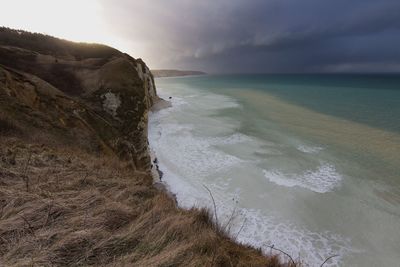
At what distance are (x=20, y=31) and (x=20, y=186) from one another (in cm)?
4443

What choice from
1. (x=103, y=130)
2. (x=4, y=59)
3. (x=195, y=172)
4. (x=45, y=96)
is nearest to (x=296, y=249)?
(x=195, y=172)

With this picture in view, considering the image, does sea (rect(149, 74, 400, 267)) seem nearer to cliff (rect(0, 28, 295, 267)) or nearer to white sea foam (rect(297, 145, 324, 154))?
white sea foam (rect(297, 145, 324, 154))

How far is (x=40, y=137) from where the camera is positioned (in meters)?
8.91

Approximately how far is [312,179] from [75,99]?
1779 cm

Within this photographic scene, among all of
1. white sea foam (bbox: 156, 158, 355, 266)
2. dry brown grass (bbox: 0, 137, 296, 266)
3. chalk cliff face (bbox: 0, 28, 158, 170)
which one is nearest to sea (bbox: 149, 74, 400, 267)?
white sea foam (bbox: 156, 158, 355, 266)

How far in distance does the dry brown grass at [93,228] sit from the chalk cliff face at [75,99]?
5.70 m

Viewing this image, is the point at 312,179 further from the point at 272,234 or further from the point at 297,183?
the point at 272,234

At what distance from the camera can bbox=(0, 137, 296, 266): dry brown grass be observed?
118 inches

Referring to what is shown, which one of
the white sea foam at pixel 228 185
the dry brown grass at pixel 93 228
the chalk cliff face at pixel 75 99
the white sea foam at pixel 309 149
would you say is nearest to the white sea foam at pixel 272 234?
the white sea foam at pixel 228 185

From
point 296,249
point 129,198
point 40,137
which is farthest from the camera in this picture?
point 296,249

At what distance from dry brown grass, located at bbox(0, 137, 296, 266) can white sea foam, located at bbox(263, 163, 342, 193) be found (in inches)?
429

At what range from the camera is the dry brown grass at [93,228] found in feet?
9.80

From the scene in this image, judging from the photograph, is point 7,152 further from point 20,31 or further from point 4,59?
point 20,31

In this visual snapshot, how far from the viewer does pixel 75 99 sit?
1656cm
